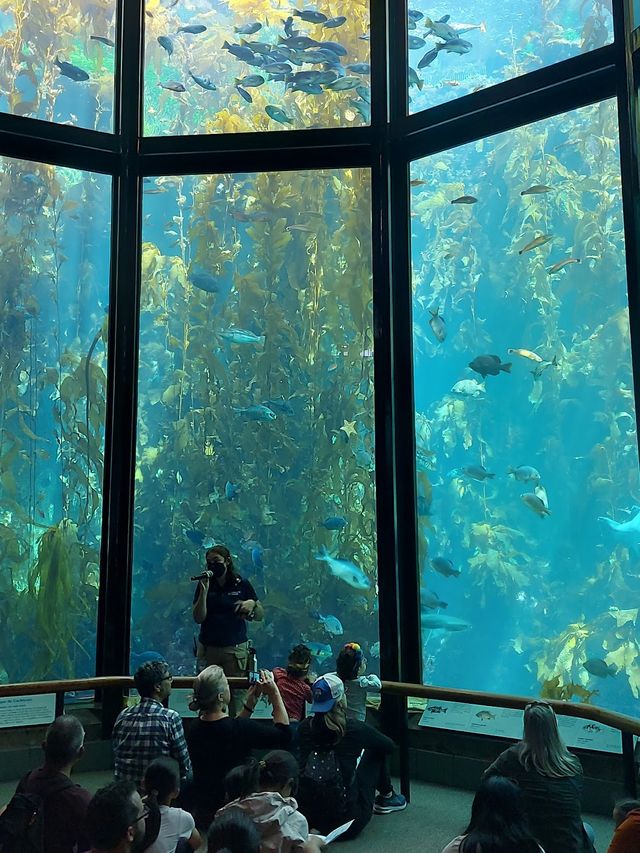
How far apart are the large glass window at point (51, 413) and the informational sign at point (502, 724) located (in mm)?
2500

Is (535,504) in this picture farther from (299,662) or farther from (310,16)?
(310,16)

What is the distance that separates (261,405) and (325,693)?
9.91 ft

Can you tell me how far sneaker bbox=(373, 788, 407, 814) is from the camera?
414 centimetres

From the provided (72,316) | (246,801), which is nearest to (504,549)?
(246,801)

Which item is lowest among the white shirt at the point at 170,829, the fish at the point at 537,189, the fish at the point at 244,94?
the white shirt at the point at 170,829

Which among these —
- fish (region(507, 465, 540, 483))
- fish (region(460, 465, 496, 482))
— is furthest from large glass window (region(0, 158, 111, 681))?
fish (region(507, 465, 540, 483))

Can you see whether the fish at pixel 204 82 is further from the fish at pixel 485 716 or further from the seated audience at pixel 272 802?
the seated audience at pixel 272 802

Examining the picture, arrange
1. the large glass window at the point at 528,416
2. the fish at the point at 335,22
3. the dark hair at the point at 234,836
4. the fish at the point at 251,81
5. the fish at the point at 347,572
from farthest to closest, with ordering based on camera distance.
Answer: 1. the fish at the point at 251,81
2. the fish at the point at 335,22
3. the fish at the point at 347,572
4. the large glass window at the point at 528,416
5. the dark hair at the point at 234,836

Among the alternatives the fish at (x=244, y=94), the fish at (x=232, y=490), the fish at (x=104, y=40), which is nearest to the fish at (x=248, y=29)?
the fish at (x=244, y=94)

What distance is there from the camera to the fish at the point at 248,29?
6260mm

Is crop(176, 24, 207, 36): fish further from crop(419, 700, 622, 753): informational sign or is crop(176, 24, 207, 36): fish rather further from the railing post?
the railing post

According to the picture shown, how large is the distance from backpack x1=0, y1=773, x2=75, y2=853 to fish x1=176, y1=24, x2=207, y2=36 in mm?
5766

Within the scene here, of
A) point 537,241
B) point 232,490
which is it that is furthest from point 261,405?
point 537,241

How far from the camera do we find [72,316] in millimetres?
5922
